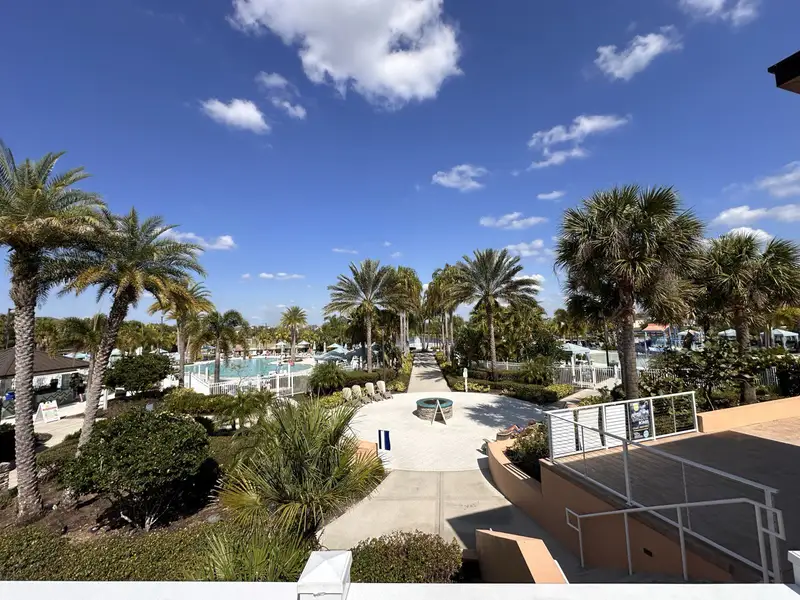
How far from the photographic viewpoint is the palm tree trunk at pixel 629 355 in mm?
10203

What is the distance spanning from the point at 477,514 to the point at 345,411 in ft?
14.8

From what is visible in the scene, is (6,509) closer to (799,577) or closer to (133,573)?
(133,573)

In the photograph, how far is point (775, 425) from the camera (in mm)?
9055

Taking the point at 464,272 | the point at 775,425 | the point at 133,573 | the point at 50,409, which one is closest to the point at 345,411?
the point at 133,573

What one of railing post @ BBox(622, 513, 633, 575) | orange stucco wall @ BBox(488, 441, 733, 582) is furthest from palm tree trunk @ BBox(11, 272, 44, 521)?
railing post @ BBox(622, 513, 633, 575)

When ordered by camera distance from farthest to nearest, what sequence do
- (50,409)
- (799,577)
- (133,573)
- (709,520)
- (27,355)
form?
(50,409), (27,355), (709,520), (133,573), (799,577)

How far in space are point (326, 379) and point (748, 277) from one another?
18.7 metres

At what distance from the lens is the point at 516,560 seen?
4.12 meters

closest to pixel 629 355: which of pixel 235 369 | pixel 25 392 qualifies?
pixel 25 392

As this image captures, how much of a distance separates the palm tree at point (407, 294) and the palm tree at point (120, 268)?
17.0m

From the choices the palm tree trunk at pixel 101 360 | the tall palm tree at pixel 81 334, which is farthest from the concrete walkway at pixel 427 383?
the tall palm tree at pixel 81 334

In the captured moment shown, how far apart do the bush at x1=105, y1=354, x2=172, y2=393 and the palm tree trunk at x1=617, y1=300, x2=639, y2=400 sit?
23.3 metres

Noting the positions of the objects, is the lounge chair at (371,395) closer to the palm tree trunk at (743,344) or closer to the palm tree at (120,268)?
the palm tree at (120,268)

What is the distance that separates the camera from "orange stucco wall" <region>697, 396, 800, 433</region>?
8.58m
